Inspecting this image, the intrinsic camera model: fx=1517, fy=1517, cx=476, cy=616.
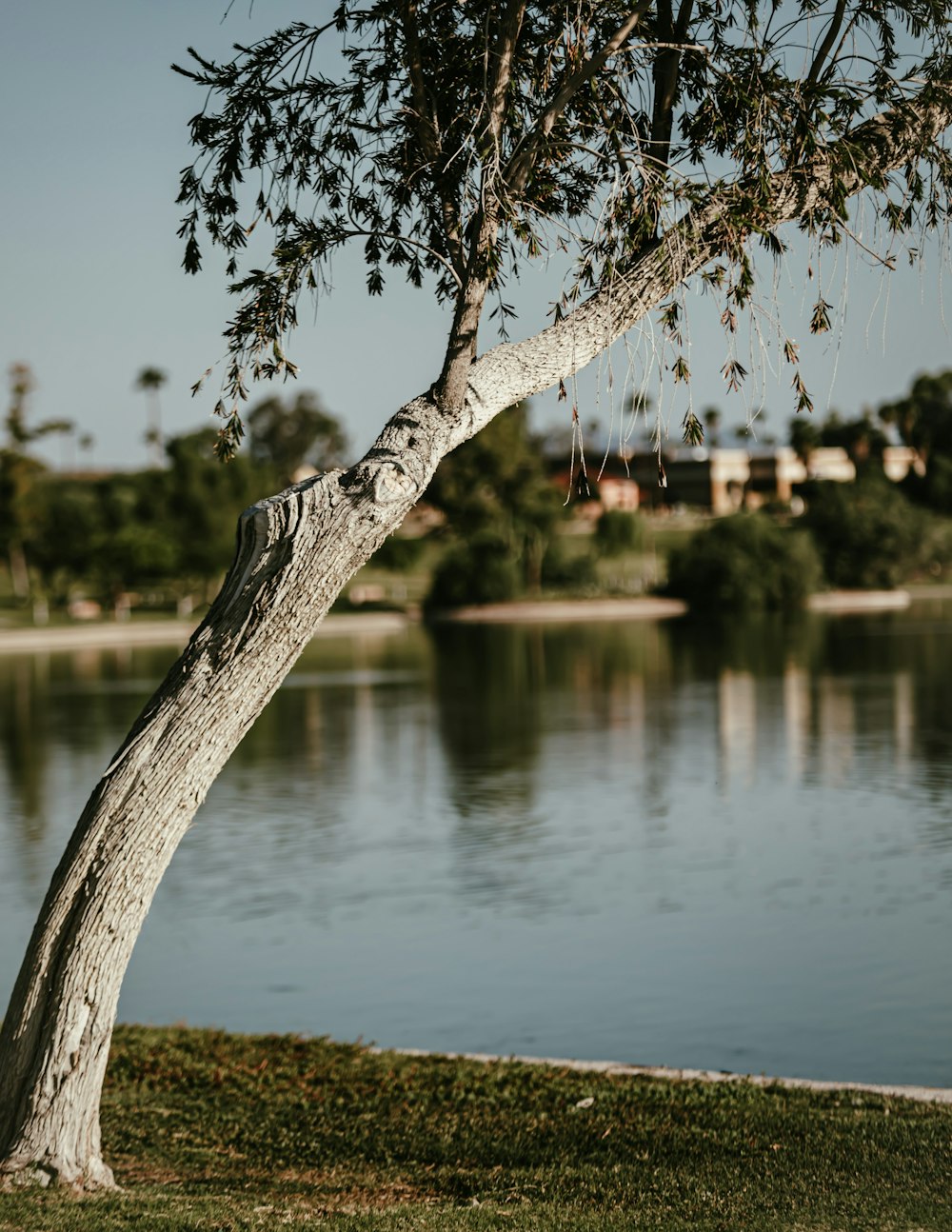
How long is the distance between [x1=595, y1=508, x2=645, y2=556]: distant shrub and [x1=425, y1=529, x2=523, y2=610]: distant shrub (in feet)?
31.5

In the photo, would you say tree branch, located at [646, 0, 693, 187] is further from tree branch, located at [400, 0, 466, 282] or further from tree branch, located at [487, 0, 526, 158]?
tree branch, located at [400, 0, 466, 282]

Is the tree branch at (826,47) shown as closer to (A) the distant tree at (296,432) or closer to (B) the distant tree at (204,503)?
(B) the distant tree at (204,503)

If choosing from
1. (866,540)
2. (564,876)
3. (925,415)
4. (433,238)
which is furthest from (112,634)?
(925,415)

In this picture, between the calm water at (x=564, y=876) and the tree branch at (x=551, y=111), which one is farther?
the calm water at (x=564, y=876)

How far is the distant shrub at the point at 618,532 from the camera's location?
318ft

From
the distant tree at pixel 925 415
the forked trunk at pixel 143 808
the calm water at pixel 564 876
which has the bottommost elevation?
the calm water at pixel 564 876

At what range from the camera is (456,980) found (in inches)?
499

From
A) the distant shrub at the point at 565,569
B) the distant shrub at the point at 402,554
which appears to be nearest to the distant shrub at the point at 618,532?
the distant shrub at the point at 565,569

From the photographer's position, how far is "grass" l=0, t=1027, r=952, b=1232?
5.91 m

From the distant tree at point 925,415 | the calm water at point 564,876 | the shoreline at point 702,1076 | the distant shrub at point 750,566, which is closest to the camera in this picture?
the shoreline at point 702,1076

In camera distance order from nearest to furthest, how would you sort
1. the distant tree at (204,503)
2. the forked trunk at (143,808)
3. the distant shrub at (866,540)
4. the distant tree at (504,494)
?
1. the forked trunk at (143,808)
2. the distant tree at (204,503)
3. the distant shrub at (866,540)
4. the distant tree at (504,494)

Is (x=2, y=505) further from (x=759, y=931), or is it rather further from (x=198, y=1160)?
(x=198, y=1160)

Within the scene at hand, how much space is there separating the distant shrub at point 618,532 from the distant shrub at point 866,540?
11.0 metres

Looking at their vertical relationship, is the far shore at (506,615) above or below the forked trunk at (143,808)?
below
